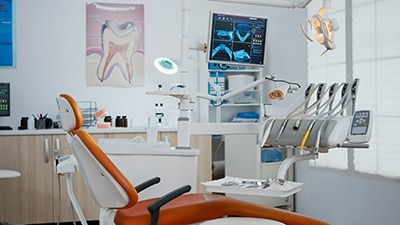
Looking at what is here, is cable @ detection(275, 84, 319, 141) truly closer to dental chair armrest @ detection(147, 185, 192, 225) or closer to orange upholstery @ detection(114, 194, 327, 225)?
orange upholstery @ detection(114, 194, 327, 225)

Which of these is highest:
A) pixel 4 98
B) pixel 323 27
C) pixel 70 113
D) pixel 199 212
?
pixel 323 27

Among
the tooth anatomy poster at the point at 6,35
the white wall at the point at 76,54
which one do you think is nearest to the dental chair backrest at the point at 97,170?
the white wall at the point at 76,54

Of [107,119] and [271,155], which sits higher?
[107,119]

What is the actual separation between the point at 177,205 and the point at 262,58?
3.81ft

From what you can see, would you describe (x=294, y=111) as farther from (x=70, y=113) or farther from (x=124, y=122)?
(x=124, y=122)

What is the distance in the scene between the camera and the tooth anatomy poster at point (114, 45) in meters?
5.34

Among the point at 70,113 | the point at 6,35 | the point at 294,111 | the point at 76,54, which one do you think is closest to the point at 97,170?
the point at 70,113

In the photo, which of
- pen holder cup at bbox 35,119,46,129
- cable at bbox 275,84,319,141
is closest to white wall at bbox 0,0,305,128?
pen holder cup at bbox 35,119,46,129

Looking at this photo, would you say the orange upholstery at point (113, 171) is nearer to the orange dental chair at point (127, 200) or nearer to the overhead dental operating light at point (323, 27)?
the orange dental chair at point (127, 200)

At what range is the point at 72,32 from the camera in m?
5.31

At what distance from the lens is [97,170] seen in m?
2.20

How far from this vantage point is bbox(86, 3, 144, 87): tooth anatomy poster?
5340 millimetres

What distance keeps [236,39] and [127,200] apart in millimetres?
1357

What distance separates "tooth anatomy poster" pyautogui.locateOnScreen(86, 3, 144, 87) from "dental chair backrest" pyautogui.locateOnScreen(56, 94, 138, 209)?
312 centimetres
